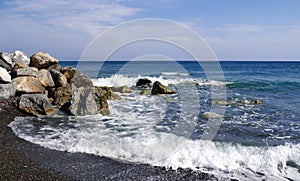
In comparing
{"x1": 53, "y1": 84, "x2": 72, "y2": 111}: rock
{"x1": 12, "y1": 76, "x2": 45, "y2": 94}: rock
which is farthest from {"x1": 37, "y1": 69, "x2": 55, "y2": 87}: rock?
{"x1": 53, "y1": 84, "x2": 72, "y2": 111}: rock

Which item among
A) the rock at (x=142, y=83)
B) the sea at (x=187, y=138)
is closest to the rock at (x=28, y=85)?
the sea at (x=187, y=138)

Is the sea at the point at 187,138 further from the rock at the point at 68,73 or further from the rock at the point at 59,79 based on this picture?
the rock at the point at 68,73

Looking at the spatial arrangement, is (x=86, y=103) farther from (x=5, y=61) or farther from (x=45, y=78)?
(x=5, y=61)

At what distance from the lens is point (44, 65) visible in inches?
514

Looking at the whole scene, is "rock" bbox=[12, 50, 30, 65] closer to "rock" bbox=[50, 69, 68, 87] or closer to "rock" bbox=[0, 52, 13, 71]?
"rock" bbox=[0, 52, 13, 71]

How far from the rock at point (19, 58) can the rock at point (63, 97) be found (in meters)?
5.42

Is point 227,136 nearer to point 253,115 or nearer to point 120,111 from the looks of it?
point 253,115

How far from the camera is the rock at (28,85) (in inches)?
417

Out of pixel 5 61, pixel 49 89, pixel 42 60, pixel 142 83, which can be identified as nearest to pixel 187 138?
pixel 49 89

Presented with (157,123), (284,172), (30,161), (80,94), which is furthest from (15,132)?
(284,172)

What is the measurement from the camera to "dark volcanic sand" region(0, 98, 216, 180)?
466 centimetres

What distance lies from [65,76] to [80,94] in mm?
3559

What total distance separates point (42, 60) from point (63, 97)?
11.5 feet

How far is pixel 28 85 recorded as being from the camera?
35.3ft
